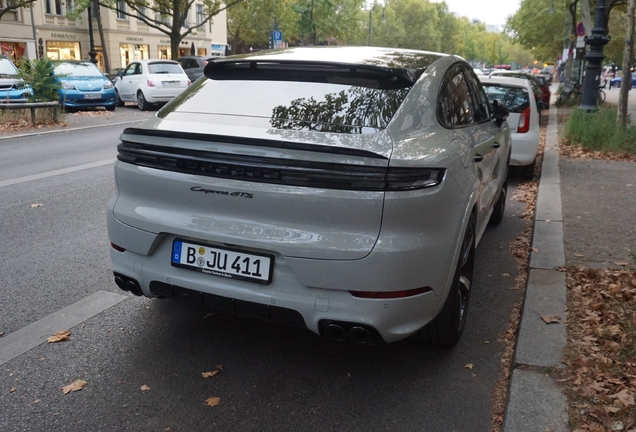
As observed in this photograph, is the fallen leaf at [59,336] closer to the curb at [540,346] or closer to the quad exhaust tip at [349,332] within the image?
the quad exhaust tip at [349,332]

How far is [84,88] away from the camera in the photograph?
64.6ft

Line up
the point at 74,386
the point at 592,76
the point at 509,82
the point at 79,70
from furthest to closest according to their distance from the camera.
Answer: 1. the point at 79,70
2. the point at 592,76
3. the point at 509,82
4. the point at 74,386

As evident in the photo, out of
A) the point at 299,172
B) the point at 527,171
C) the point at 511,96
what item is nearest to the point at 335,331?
the point at 299,172

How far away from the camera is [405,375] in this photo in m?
3.51

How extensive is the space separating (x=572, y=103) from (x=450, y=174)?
24377 mm

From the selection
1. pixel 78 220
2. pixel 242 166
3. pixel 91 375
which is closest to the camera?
pixel 242 166

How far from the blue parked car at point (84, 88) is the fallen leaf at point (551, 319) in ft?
58.4

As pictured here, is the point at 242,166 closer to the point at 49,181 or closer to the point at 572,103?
the point at 49,181

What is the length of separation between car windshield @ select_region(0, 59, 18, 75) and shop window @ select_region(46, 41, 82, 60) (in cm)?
3216

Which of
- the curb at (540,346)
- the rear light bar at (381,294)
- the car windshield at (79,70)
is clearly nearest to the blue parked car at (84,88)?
the car windshield at (79,70)

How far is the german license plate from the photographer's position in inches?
121

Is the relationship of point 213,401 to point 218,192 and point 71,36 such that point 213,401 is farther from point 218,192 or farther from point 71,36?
point 71,36

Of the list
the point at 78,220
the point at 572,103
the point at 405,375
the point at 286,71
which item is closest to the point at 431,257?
the point at 405,375

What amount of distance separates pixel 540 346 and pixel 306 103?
1.93m
